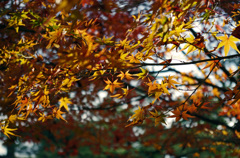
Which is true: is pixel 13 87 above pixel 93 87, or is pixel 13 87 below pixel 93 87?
above

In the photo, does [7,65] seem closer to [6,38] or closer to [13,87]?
[13,87]

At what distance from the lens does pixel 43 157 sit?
11914 millimetres

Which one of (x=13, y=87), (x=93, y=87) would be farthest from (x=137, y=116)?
(x=93, y=87)

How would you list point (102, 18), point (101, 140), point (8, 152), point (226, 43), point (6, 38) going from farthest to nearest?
point (8, 152)
point (101, 140)
point (102, 18)
point (6, 38)
point (226, 43)

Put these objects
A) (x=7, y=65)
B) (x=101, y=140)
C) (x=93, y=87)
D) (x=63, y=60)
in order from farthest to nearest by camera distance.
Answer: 1. (x=101, y=140)
2. (x=93, y=87)
3. (x=7, y=65)
4. (x=63, y=60)

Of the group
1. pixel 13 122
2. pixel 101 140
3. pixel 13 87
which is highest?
pixel 13 87

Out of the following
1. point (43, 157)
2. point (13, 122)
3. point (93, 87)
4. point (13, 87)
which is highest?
point (13, 87)

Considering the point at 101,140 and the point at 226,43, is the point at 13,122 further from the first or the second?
the point at 101,140

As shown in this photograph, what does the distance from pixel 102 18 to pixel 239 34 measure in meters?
1.91

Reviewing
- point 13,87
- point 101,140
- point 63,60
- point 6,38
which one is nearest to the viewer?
point 63,60

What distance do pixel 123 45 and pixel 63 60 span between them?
43 cm

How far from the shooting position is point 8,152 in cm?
Answer: 1191

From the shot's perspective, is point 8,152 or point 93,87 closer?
point 93,87

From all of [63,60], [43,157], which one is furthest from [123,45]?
[43,157]
